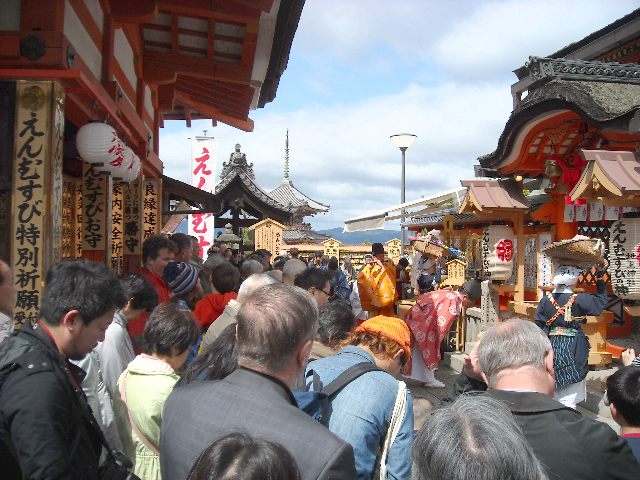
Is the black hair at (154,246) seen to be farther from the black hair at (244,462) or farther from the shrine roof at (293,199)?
the shrine roof at (293,199)

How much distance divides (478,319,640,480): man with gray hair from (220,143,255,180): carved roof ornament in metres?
19.6

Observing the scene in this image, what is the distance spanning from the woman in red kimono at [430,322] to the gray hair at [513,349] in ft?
15.6

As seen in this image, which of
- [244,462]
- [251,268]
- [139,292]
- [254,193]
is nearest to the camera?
[244,462]

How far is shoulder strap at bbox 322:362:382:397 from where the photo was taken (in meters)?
2.38

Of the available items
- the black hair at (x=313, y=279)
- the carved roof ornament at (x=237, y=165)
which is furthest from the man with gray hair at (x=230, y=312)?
the carved roof ornament at (x=237, y=165)

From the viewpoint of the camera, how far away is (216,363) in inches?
94.1

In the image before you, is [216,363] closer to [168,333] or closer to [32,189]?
[168,333]

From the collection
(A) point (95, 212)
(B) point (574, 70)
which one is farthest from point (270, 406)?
(B) point (574, 70)

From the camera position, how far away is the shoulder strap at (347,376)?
238 cm

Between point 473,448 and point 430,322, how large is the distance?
597cm

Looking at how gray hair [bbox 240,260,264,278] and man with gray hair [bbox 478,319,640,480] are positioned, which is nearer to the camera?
man with gray hair [bbox 478,319,640,480]

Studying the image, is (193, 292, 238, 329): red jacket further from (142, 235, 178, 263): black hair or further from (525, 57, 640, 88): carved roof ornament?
(525, 57, 640, 88): carved roof ornament

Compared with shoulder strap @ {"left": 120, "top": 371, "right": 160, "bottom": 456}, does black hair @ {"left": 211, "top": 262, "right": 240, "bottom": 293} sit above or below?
above

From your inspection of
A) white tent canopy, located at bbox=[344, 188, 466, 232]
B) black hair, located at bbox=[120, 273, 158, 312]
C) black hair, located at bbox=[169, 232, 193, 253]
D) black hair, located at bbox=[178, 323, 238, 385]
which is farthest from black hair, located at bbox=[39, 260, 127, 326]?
white tent canopy, located at bbox=[344, 188, 466, 232]
